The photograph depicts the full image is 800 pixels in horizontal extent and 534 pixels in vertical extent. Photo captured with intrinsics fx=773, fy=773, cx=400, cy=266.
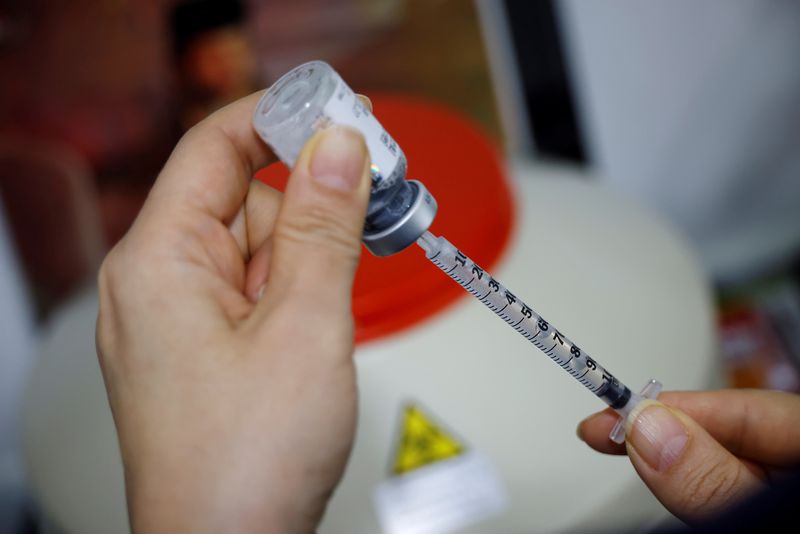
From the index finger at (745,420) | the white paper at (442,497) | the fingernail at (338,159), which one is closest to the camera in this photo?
the fingernail at (338,159)

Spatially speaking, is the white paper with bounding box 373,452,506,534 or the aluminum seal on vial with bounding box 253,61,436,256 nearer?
the aluminum seal on vial with bounding box 253,61,436,256

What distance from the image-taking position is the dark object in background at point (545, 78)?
0.97 metres

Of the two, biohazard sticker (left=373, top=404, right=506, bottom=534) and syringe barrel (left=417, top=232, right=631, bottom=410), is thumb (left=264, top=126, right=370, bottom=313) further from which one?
biohazard sticker (left=373, top=404, right=506, bottom=534)

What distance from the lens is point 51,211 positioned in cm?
88

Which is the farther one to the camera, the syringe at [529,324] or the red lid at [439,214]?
the red lid at [439,214]

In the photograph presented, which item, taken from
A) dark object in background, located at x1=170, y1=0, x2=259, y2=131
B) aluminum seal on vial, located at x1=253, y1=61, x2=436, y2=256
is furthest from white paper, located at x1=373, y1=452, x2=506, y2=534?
dark object in background, located at x1=170, y1=0, x2=259, y2=131

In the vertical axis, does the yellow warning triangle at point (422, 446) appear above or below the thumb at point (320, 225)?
below

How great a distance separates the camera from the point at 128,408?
1.26ft

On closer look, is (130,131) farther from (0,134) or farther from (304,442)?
(304,442)

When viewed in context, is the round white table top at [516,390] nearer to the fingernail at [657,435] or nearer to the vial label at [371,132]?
the fingernail at [657,435]

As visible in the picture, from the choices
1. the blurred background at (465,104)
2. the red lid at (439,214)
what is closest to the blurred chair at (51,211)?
the blurred background at (465,104)

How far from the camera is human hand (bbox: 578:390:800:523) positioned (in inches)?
16.2

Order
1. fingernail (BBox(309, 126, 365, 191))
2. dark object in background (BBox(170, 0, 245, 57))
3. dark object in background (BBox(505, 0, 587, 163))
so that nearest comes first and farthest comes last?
1. fingernail (BBox(309, 126, 365, 191))
2. dark object in background (BBox(170, 0, 245, 57))
3. dark object in background (BBox(505, 0, 587, 163))

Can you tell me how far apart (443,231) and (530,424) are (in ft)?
0.52
